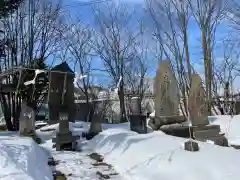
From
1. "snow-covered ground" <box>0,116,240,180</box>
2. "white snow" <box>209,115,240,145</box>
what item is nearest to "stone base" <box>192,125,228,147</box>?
"white snow" <box>209,115,240,145</box>

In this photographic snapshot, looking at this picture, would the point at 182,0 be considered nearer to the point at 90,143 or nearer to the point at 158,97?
the point at 158,97

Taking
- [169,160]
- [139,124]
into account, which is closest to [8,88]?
[139,124]

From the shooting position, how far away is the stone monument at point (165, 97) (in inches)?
479

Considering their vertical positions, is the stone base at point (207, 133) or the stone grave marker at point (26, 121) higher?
the stone grave marker at point (26, 121)

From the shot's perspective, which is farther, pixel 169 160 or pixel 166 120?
pixel 166 120

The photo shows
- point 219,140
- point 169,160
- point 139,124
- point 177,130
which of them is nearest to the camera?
point 169,160

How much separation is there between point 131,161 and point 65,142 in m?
3.43

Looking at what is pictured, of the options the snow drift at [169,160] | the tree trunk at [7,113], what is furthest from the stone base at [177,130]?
the tree trunk at [7,113]

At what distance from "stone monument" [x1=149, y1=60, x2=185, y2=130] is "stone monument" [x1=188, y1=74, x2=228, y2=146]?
1.11m

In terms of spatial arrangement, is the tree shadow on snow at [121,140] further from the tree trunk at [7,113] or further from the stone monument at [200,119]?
the tree trunk at [7,113]

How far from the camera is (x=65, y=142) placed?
10211 mm

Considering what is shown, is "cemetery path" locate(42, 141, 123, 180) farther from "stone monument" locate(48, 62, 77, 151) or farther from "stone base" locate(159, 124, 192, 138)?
"stone base" locate(159, 124, 192, 138)

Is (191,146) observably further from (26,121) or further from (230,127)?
(26,121)

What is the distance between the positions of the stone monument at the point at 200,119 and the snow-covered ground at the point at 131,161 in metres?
2.33
